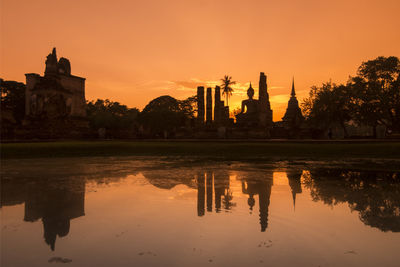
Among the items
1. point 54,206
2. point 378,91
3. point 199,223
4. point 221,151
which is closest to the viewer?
point 199,223

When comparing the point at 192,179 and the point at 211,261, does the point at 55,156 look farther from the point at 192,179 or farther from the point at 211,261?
the point at 211,261

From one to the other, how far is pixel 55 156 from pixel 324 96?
1313 inches

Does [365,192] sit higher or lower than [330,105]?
lower

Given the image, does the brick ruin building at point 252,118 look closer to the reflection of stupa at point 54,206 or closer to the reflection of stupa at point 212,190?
the reflection of stupa at point 212,190

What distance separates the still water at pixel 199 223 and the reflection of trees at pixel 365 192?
22 mm

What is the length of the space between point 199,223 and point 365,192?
4388 mm

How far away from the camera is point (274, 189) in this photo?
695cm

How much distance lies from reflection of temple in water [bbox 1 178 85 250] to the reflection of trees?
4558 mm

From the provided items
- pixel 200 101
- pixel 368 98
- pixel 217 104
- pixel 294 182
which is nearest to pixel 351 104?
pixel 368 98

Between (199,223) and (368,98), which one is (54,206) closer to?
(199,223)

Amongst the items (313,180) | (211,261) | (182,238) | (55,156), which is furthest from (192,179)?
(55,156)

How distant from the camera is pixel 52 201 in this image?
5.63m

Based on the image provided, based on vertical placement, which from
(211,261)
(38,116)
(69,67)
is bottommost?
(211,261)

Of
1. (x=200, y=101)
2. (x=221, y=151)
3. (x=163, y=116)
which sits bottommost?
(x=221, y=151)
